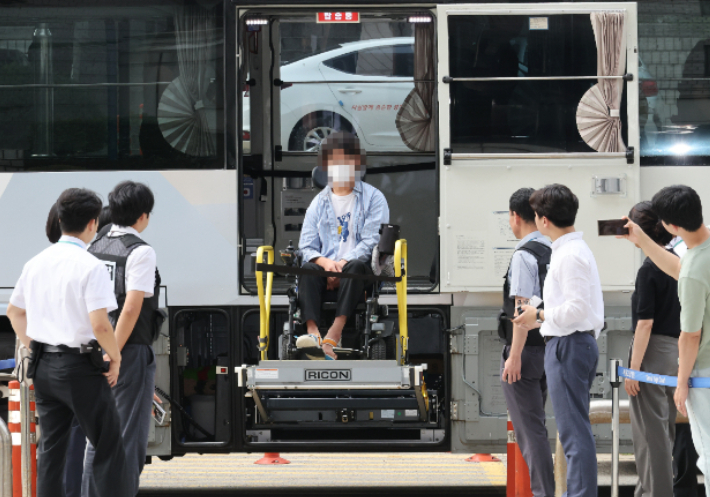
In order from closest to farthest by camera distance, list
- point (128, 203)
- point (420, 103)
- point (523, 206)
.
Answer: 1. point (128, 203)
2. point (523, 206)
3. point (420, 103)

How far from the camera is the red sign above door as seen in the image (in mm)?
5125

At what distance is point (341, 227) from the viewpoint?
534cm

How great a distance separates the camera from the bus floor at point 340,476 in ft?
18.7

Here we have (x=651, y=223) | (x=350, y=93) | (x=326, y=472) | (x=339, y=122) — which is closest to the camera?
(x=651, y=223)

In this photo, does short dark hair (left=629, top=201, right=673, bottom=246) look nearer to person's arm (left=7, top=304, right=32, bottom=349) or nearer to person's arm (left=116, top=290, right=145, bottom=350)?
person's arm (left=116, top=290, right=145, bottom=350)

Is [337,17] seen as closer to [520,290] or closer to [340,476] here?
[520,290]

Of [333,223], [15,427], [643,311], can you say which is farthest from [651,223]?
[15,427]

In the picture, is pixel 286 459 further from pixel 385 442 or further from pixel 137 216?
pixel 137 216

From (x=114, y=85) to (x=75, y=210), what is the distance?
1.70 meters

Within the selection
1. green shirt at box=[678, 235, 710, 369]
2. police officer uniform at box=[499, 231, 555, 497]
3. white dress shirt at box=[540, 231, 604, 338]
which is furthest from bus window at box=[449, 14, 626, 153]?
green shirt at box=[678, 235, 710, 369]

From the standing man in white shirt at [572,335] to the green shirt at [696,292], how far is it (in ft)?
1.76

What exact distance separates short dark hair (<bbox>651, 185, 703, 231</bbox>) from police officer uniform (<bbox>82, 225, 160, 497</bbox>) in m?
2.26

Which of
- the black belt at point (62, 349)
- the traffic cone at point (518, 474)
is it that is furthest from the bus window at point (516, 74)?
the black belt at point (62, 349)

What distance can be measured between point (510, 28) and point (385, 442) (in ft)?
8.33
